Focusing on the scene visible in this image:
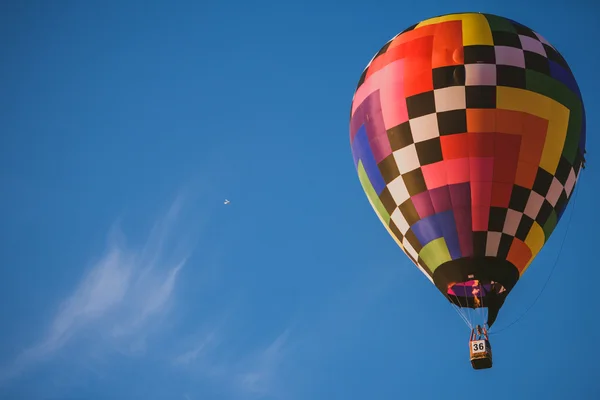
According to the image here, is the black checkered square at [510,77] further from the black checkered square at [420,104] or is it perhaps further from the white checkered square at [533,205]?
the white checkered square at [533,205]

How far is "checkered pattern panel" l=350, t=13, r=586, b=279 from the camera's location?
15711mm

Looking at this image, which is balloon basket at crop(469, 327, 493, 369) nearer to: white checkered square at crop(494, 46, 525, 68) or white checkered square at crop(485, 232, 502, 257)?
white checkered square at crop(485, 232, 502, 257)

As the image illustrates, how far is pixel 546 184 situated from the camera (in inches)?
629

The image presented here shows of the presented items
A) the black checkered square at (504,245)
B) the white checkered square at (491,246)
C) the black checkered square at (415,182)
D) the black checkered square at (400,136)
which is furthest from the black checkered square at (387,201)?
the black checkered square at (504,245)

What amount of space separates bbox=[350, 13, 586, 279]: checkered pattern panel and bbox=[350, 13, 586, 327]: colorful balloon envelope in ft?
0.05

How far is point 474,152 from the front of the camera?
15.8m

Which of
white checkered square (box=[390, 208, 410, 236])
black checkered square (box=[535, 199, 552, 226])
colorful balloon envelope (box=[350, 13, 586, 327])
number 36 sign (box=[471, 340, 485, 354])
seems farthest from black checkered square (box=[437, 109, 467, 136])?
number 36 sign (box=[471, 340, 485, 354])

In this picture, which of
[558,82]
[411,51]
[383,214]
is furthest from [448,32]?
[383,214]

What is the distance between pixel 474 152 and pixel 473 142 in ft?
0.50

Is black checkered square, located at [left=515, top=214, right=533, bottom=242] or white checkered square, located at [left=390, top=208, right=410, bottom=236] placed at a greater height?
white checkered square, located at [left=390, top=208, right=410, bottom=236]

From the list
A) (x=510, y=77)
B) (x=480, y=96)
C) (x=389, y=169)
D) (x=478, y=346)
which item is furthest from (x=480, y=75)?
(x=478, y=346)

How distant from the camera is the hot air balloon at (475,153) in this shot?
51.4 feet

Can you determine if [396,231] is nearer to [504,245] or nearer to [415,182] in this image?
[415,182]

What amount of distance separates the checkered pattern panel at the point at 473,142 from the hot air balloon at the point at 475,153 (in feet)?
0.05
